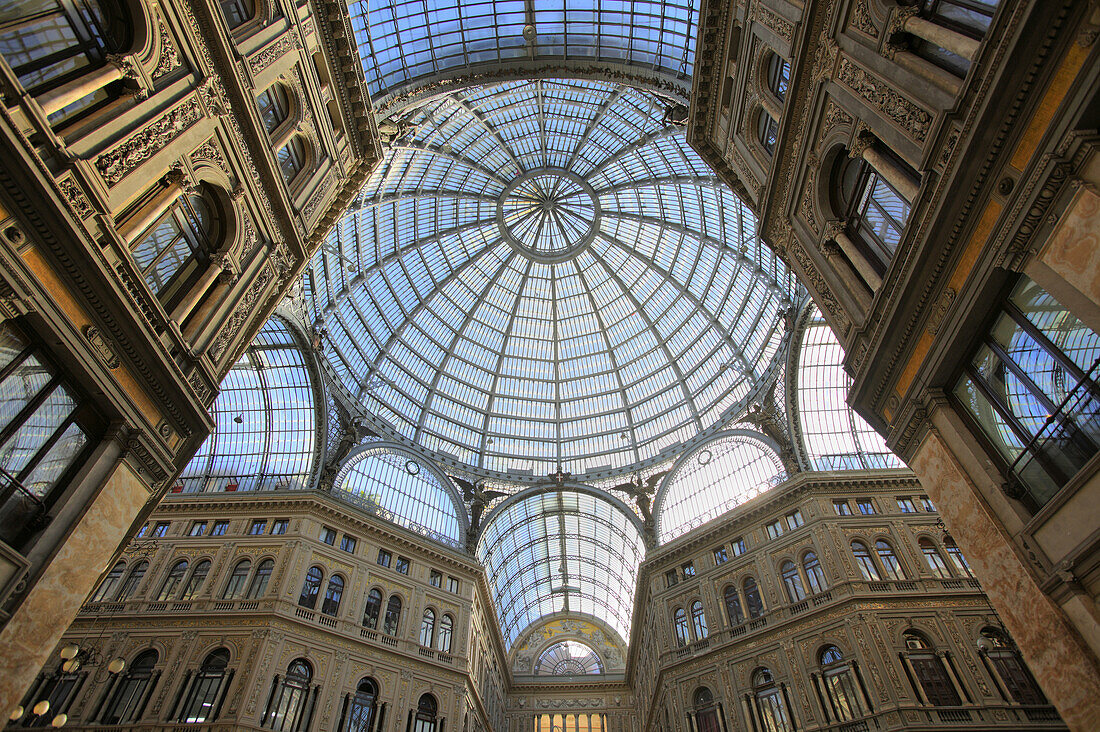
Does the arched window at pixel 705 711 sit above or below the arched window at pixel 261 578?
below

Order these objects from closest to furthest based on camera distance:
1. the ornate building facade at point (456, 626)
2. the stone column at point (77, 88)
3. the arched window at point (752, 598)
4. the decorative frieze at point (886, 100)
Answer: the stone column at point (77, 88) < the decorative frieze at point (886, 100) < the ornate building facade at point (456, 626) < the arched window at point (752, 598)

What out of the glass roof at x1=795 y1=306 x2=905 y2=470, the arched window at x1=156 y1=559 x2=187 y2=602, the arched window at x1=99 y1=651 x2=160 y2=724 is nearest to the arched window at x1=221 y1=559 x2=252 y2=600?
the arched window at x1=156 y1=559 x2=187 y2=602

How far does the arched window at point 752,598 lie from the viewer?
35.4 metres

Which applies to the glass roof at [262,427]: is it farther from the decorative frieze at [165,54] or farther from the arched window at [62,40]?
the arched window at [62,40]

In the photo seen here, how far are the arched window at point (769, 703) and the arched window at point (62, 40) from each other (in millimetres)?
36990

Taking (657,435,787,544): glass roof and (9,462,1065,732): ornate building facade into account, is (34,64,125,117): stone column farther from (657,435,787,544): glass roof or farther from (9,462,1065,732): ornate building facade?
(657,435,787,544): glass roof

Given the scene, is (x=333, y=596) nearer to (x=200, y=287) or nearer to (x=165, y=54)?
(x=200, y=287)

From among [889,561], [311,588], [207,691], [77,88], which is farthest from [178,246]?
[889,561]

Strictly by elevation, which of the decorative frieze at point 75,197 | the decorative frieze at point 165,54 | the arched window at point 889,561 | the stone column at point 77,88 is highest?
the decorative frieze at point 165,54

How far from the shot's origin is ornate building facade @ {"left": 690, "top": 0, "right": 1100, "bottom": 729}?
9.75 m

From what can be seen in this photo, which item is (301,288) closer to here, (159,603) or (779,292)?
(159,603)

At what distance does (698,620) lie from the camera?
3878cm

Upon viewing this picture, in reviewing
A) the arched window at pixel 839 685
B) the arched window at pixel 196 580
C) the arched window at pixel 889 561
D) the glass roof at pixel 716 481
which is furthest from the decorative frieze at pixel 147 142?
the glass roof at pixel 716 481

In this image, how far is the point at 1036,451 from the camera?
38.3 ft
